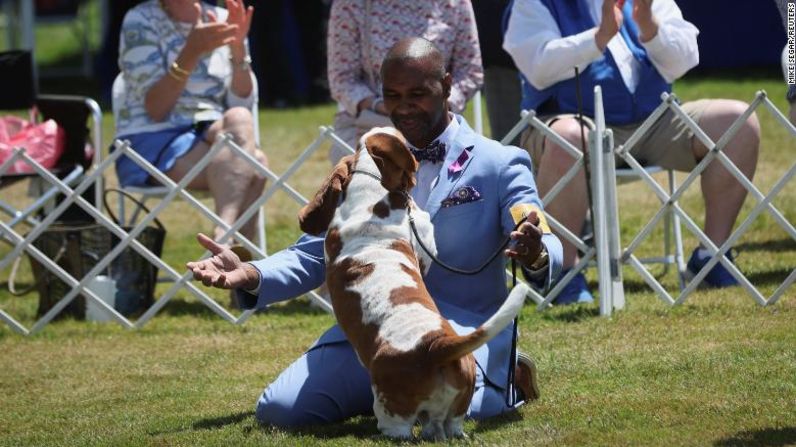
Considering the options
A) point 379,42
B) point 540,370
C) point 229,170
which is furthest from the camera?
point 229,170

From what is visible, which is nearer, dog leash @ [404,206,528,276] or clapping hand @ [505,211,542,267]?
clapping hand @ [505,211,542,267]

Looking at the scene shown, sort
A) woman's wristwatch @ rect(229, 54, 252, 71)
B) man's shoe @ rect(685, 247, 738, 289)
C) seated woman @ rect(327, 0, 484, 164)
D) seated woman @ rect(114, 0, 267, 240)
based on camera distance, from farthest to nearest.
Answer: woman's wristwatch @ rect(229, 54, 252, 71)
seated woman @ rect(114, 0, 267, 240)
seated woman @ rect(327, 0, 484, 164)
man's shoe @ rect(685, 247, 738, 289)

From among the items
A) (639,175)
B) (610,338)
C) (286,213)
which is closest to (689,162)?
(639,175)

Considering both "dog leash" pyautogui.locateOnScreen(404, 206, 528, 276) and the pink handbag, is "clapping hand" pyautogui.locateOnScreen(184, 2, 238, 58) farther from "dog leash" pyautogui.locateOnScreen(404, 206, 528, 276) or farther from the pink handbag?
"dog leash" pyautogui.locateOnScreen(404, 206, 528, 276)

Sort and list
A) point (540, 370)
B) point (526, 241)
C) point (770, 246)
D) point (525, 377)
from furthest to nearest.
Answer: point (770, 246) < point (540, 370) < point (525, 377) < point (526, 241)

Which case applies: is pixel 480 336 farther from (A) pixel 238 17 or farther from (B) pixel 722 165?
(A) pixel 238 17

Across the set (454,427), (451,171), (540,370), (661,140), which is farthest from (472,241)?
(661,140)

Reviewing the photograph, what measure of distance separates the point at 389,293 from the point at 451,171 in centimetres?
54

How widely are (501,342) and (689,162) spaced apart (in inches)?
91.5

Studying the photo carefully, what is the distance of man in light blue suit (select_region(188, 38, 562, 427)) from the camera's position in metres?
3.96

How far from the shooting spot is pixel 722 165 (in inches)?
234

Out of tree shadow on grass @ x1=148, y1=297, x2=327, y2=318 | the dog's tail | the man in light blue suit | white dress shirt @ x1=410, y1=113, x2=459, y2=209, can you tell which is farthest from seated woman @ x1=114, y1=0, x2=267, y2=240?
the dog's tail

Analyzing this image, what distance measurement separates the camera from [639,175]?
19.5 feet

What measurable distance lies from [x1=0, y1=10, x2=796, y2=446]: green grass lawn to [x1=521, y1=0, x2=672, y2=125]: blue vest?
0.83 metres
